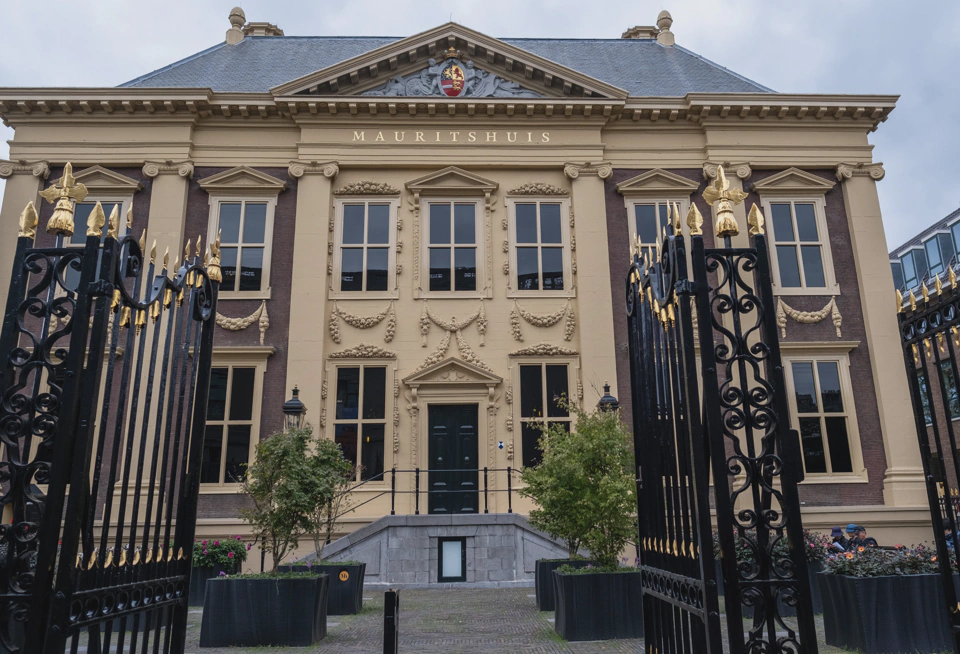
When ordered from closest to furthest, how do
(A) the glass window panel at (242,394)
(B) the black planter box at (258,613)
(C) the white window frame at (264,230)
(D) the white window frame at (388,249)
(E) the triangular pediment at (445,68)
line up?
(B) the black planter box at (258,613)
(A) the glass window panel at (242,394)
(C) the white window frame at (264,230)
(D) the white window frame at (388,249)
(E) the triangular pediment at (445,68)

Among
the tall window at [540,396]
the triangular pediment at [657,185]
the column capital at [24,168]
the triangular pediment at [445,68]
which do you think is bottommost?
the tall window at [540,396]

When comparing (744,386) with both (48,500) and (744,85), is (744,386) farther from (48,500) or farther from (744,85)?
(744,85)

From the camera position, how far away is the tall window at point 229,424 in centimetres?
1823

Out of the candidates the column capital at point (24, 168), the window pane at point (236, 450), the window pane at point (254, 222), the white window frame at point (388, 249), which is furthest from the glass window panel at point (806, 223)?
the column capital at point (24, 168)

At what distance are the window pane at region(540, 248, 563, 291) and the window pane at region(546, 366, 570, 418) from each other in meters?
2.17

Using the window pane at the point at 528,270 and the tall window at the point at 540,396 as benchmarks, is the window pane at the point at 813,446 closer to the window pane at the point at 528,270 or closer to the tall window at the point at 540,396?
the tall window at the point at 540,396

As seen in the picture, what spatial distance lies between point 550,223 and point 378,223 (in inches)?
181

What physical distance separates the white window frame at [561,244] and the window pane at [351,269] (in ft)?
12.8

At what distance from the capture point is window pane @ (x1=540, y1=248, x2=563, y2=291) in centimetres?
1980

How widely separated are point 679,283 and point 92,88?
19.5 m

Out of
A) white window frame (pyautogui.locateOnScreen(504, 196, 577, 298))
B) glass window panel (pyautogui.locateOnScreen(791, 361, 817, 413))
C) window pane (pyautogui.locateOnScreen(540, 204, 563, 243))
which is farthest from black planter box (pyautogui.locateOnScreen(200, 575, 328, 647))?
glass window panel (pyautogui.locateOnScreen(791, 361, 817, 413))

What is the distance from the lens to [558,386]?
19.1 metres

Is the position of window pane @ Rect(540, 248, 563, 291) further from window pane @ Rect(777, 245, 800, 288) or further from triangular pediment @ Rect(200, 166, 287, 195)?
triangular pediment @ Rect(200, 166, 287, 195)

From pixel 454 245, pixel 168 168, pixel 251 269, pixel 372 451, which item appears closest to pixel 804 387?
pixel 454 245
